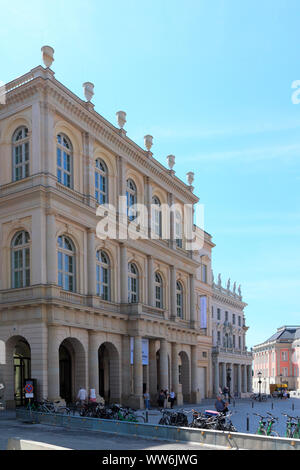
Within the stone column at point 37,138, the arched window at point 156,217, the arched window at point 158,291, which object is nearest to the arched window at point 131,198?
the arched window at point 156,217

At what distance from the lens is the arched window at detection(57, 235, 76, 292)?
116 feet

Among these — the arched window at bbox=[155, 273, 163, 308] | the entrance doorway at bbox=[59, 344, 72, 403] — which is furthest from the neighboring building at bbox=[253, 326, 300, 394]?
the entrance doorway at bbox=[59, 344, 72, 403]

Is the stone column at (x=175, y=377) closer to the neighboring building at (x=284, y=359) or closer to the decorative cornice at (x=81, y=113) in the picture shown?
the decorative cornice at (x=81, y=113)

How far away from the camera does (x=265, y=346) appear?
15100cm

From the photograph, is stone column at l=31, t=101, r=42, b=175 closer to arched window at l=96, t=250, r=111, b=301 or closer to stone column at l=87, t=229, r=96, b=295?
→ stone column at l=87, t=229, r=96, b=295

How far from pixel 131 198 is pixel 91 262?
379 inches

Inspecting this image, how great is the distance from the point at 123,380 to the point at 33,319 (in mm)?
10243

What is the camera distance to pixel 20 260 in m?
34.8

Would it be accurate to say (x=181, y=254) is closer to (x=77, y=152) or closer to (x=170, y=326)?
(x=170, y=326)

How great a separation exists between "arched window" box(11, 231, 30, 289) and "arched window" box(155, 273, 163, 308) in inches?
633

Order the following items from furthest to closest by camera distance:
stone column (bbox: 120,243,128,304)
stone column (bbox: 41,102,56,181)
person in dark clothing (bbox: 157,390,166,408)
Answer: stone column (bbox: 120,243,128,304) → person in dark clothing (bbox: 157,390,166,408) → stone column (bbox: 41,102,56,181)

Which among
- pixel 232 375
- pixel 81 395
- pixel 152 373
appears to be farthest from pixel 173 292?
pixel 232 375

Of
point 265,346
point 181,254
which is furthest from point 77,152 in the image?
point 265,346

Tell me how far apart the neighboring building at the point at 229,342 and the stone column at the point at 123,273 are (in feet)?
95.2
